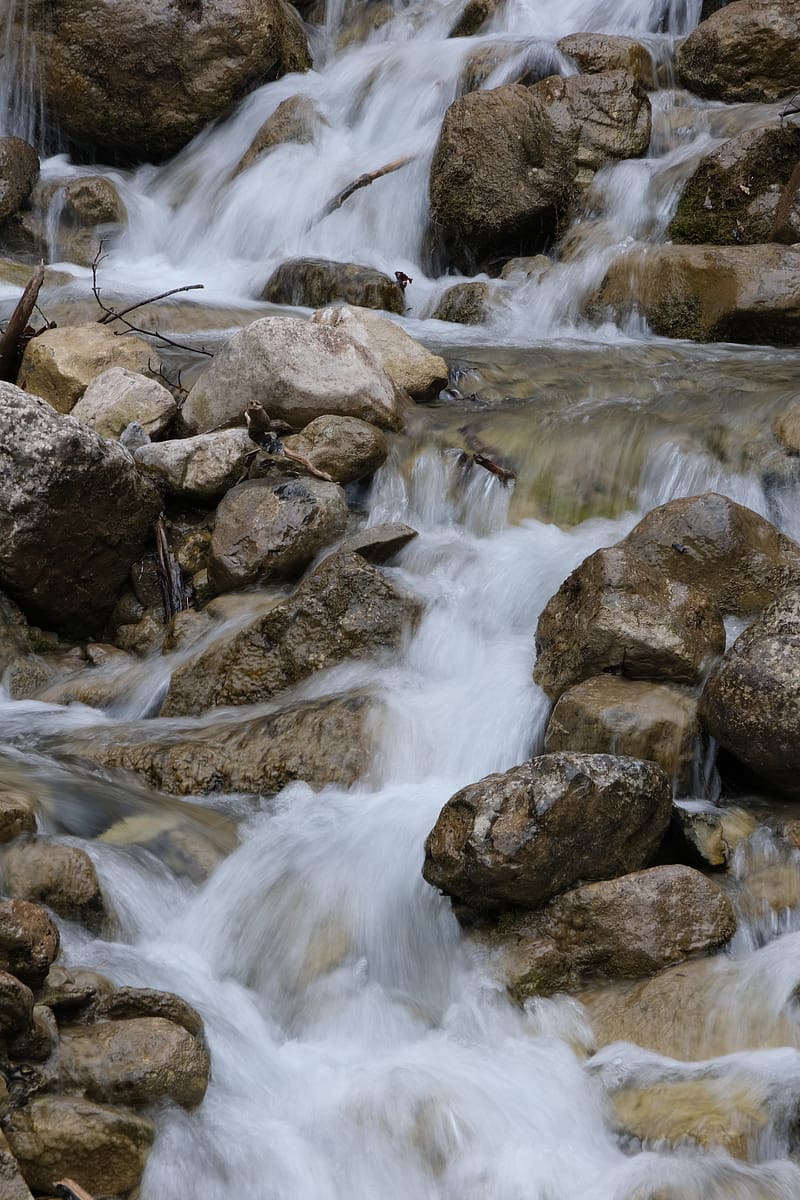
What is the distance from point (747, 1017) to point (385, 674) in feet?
8.35

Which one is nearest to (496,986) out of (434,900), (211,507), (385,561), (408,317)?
(434,900)

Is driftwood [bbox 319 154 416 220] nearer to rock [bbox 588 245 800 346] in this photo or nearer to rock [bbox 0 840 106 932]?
rock [bbox 588 245 800 346]

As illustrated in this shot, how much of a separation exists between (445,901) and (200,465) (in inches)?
130

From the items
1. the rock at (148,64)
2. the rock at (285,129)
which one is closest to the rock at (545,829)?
the rock at (285,129)

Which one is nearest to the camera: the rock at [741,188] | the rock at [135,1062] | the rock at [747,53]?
the rock at [135,1062]

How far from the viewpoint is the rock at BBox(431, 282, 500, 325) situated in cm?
1032

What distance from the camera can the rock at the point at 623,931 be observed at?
160 inches

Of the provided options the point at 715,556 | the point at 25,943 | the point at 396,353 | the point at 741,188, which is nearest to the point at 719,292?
the point at 741,188

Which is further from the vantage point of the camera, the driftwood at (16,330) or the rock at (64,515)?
the driftwood at (16,330)

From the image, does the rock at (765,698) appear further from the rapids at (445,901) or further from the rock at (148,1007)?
the rock at (148,1007)

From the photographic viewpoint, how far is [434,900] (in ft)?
14.8

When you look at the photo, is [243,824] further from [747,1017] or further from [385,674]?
[747,1017]

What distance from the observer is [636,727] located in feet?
15.9

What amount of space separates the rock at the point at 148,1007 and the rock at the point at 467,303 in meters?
7.67
